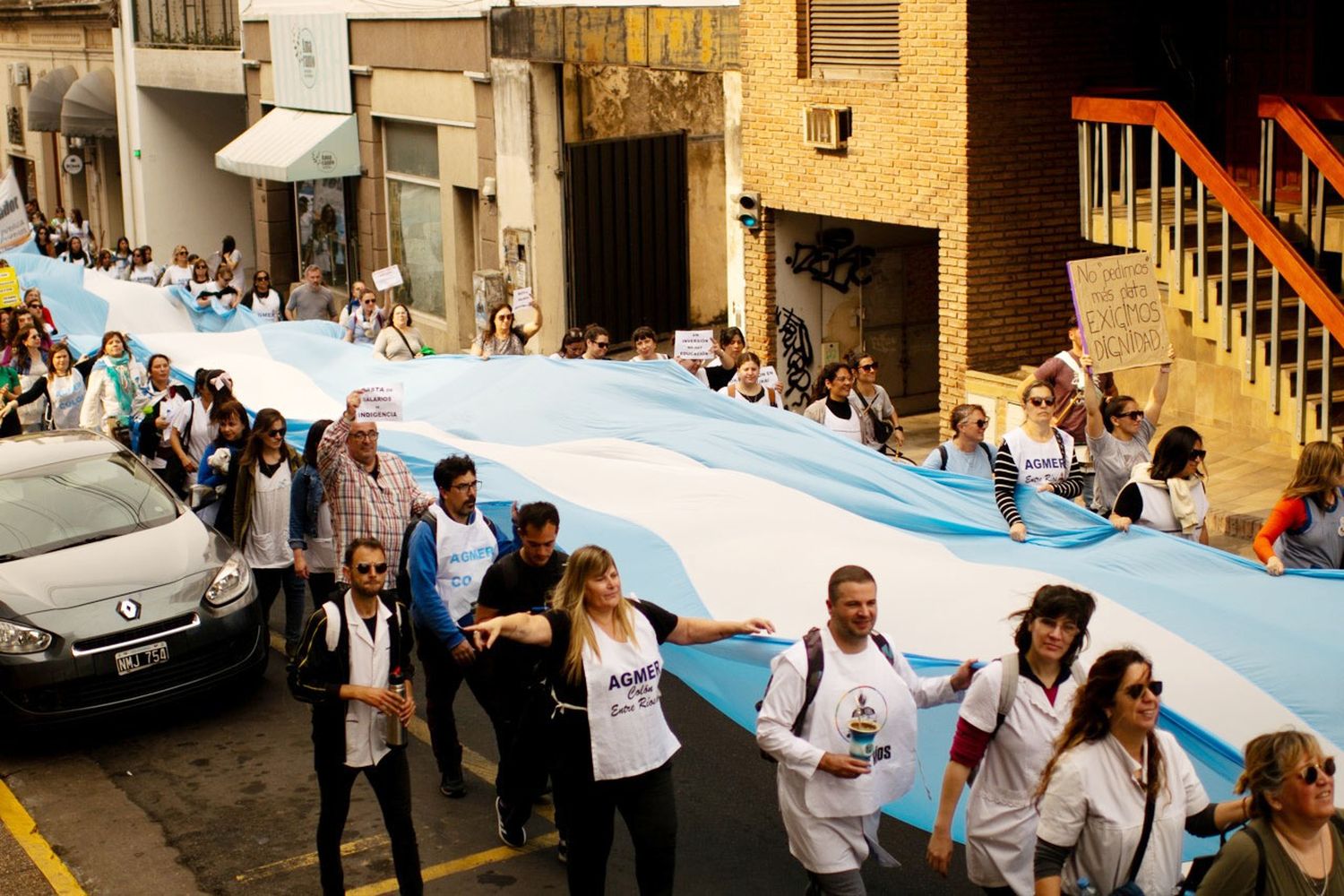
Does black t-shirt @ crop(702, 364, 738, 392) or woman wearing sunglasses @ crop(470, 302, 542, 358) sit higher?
woman wearing sunglasses @ crop(470, 302, 542, 358)

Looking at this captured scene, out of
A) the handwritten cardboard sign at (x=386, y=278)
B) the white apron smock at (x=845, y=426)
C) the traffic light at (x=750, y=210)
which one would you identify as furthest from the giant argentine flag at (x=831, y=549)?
the handwritten cardboard sign at (x=386, y=278)

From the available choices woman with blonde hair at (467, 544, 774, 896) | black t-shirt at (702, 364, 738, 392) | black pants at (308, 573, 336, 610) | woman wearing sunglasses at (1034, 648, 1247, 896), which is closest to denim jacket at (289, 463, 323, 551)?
black pants at (308, 573, 336, 610)

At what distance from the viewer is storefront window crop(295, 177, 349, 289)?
2825 cm

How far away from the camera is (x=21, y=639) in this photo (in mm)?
9289

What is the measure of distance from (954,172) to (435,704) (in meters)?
8.88

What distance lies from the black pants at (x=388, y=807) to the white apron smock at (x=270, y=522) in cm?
356

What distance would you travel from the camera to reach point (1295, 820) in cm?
474

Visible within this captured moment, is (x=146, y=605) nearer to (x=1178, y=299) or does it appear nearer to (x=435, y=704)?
(x=435, y=704)

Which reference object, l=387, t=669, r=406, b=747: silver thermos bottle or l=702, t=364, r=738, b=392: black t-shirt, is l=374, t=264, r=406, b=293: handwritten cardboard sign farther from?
l=387, t=669, r=406, b=747: silver thermos bottle

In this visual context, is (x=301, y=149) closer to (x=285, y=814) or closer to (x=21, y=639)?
(x=21, y=639)

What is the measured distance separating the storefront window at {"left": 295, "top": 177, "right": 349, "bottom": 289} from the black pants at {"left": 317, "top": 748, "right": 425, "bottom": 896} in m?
21.7

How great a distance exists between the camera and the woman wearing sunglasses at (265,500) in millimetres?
10469

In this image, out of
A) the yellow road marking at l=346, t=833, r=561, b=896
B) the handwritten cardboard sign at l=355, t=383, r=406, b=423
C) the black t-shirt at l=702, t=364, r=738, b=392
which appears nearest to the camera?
the yellow road marking at l=346, t=833, r=561, b=896

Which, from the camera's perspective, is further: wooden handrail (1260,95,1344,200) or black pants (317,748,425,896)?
wooden handrail (1260,95,1344,200)
